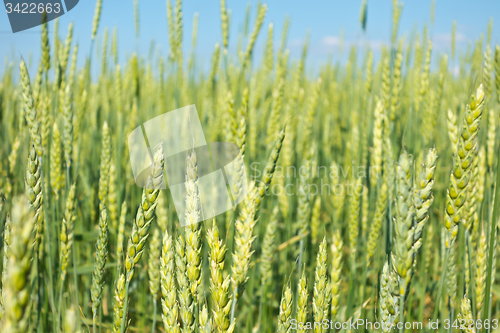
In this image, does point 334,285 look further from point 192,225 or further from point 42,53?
point 42,53

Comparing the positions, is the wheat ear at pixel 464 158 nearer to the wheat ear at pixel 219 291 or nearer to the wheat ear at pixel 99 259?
the wheat ear at pixel 219 291

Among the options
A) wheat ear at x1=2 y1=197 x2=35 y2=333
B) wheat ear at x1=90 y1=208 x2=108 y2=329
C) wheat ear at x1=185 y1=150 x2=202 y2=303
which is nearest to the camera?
wheat ear at x1=2 y1=197 x2=35 y2=333

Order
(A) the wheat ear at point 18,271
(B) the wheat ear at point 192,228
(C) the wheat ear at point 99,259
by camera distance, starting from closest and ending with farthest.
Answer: (A) the wheat ear at point 18,271
(B) the wheat ear at point 192,228
(C) the wheat ear at point 99,259

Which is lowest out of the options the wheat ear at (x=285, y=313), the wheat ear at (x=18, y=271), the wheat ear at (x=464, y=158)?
the wheat ear at (x=285, y=313)

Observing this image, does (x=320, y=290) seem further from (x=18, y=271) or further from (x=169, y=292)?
(x=18, y=271)

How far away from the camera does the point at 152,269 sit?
0.81 metres

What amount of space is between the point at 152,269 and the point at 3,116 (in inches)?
52.3

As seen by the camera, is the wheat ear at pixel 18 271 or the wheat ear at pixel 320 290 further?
the wheat ear at pixel 320 290

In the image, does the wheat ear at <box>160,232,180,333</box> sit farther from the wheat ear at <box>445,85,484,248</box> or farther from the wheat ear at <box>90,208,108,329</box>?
the wheat ear at <box>445,85,484,248</box>

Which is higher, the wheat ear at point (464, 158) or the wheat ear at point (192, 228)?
the wheat ear at point (464, 158)

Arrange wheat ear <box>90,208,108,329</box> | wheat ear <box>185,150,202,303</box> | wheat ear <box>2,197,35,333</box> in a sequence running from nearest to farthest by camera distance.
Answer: wheat ear <box>2,197,35,333</box> < wheat ear <box>185,150,202,303</box> < wheat ear <box>90,208,108,329</box>

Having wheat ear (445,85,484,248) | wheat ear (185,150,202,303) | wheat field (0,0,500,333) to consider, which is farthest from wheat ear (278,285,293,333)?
wheat ear (445,85,484,248)

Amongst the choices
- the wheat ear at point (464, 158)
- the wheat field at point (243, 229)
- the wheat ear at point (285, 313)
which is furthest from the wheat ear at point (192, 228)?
the wheat ear at point (464, 158)

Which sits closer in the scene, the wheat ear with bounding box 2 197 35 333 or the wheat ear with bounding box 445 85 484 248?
the wheat ear with bounding box 2 197 35 333
